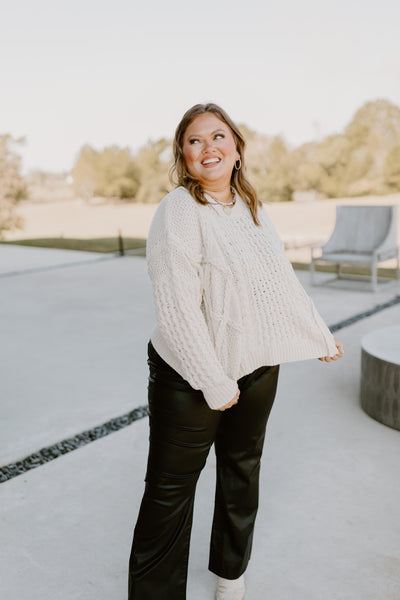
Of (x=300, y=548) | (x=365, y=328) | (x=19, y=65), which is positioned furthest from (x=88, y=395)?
(x=19, y=65)

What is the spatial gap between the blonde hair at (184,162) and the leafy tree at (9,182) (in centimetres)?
1576

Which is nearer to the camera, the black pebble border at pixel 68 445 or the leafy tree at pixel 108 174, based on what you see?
the black pebble border at pixel 68 445

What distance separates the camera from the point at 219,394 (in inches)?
50.5

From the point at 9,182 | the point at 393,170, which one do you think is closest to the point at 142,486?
the point at 9,182

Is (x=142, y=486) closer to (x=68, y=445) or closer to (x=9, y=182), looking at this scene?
(x=68, y=445)

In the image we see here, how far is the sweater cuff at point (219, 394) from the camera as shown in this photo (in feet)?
4.19

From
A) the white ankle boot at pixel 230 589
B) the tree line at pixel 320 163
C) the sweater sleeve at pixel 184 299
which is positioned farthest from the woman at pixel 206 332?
the tree line at pixel 320 163

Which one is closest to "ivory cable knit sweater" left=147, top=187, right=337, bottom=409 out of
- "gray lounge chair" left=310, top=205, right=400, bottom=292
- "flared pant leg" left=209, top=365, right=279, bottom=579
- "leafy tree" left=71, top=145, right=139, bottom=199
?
"flared pant leg" left=209, top=365, right=279, bottom=579

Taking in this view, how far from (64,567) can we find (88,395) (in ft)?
5.31

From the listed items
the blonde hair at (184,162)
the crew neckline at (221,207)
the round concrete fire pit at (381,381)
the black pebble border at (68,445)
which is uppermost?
the blonde hair at (184,162)

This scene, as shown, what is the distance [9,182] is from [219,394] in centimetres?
1609

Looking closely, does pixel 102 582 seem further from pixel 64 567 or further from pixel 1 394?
pixel 1 394

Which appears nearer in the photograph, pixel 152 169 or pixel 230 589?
pixel 230 589

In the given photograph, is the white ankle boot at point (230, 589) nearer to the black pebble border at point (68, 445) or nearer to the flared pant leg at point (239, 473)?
the flared pant leg at point (239, 473)
